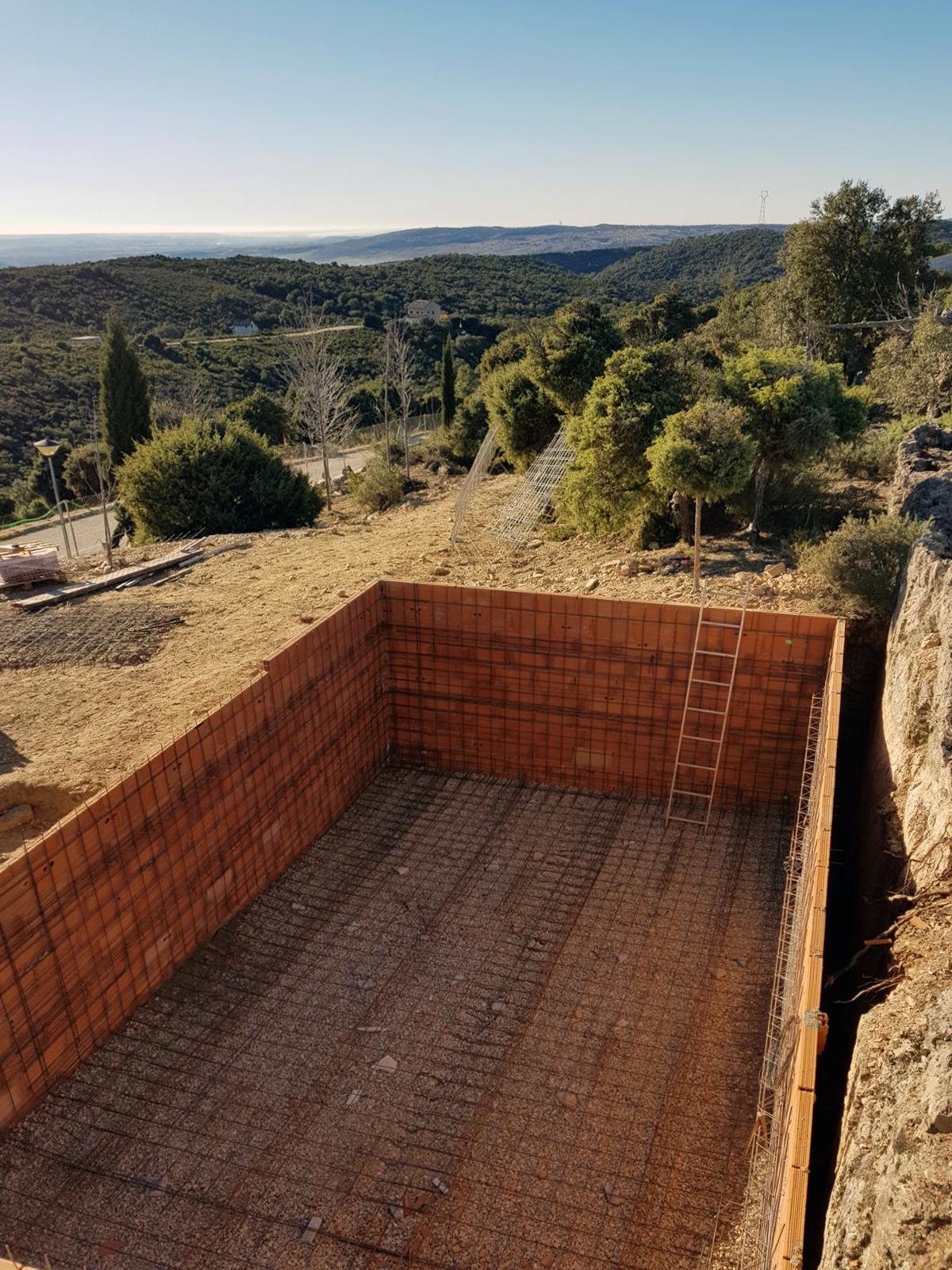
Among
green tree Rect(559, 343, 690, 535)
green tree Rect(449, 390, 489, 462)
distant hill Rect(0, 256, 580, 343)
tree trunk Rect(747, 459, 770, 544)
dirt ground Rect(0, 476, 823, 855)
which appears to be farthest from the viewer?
distant hill Rect(0, 256, 580, 343)

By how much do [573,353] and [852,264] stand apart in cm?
1193

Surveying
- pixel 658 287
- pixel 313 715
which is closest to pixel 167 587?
pixel 313 715

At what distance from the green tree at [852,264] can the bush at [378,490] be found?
11754 millimetres

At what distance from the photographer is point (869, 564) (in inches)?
275

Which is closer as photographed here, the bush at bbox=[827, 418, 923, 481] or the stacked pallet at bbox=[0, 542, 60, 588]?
the stacked pallet at bbox=[0, 542, 60, 588]

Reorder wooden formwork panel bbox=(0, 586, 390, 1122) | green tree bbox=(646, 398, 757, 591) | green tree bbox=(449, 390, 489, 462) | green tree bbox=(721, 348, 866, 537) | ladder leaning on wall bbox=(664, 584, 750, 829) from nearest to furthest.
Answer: wooden formwork panel bbox=(0, 586, 390, 1122) < ladder leaning on wall bbox=(664, 584, 750, 829) < green tree bbox=(646, 398, 757, 591) < green tree bbox=(721, 348, 866, 537) < green tree bbox=(449, 390, 489, 462)

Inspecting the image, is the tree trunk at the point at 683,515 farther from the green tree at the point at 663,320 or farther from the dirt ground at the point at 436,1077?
the green tree at the point at 663,320

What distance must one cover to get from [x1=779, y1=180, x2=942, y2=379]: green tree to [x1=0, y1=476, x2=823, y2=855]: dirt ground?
14.6 metres

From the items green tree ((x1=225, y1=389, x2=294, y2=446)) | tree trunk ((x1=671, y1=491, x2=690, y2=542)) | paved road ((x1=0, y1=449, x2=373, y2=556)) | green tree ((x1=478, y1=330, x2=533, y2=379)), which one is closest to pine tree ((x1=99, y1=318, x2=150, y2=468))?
paved road ((x1=0, y1=449, x2=373, y2=556))

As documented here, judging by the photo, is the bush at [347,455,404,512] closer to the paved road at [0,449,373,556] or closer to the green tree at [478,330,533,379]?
the paved road at [0,449,373,556]

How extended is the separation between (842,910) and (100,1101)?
4.72 metres

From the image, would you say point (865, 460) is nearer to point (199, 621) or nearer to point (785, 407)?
point (785, 407)

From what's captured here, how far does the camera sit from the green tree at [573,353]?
1346 centimetres

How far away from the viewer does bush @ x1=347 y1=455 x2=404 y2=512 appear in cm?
1513
